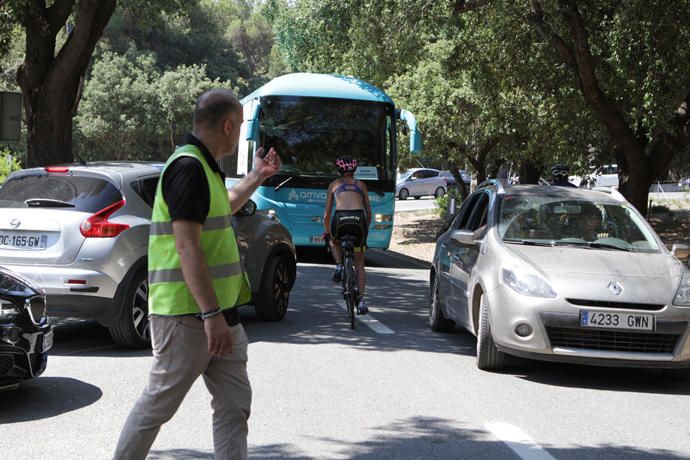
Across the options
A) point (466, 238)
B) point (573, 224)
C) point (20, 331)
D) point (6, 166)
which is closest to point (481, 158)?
point (6, 166)

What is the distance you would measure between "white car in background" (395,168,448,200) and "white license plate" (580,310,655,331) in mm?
49533

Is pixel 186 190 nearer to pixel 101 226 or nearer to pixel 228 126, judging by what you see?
pixel 228 126

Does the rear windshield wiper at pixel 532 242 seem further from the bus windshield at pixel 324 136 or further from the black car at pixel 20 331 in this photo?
the bus windshield at pixel 324 136

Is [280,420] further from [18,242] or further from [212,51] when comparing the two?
[212,51]

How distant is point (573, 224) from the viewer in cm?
885

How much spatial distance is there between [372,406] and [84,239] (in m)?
3.17

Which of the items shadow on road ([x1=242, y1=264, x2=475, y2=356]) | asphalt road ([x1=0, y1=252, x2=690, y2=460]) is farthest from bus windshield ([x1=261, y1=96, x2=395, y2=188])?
asphalt road ([x1=0, y1=252, x2=690, y2=460])

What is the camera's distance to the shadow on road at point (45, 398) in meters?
6.34

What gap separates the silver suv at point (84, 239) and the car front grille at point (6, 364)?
7.05 feet

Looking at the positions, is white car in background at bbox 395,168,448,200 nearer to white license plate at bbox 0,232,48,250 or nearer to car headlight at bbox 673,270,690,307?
white license plate at bbox 0,232,48,250

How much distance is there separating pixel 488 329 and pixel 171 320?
4.41 metres

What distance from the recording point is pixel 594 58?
18828mm

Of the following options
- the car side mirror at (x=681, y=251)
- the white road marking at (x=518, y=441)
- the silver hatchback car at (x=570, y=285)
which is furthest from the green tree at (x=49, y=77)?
the white road marking at (x=518, y=441)

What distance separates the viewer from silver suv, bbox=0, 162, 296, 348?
8391mm
